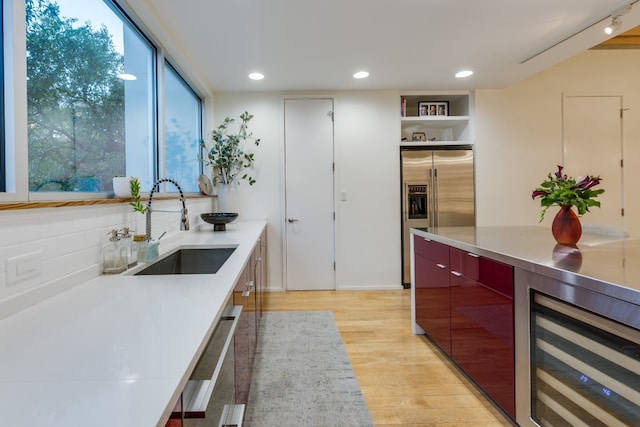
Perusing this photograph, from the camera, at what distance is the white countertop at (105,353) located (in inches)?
18.8

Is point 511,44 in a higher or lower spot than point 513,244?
higher

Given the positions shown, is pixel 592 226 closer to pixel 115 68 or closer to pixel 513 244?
pixel 513 244

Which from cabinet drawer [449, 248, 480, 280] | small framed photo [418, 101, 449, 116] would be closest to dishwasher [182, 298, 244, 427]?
cabinet drawer [449, 248, 480, 280]

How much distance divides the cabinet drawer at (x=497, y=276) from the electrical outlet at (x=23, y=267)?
1955mm

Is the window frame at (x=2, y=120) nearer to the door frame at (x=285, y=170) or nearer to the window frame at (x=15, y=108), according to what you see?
the window frame at (x=15, y=108)

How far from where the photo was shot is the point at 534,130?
3.95 meters

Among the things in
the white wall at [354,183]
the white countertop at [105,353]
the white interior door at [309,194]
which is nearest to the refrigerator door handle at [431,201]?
the white wall at [354,183]

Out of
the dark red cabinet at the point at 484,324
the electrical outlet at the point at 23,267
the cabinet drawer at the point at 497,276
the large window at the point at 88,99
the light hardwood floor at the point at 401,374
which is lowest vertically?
the light hardwood floor at the point at 401,374

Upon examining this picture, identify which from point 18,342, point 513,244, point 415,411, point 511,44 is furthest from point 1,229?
point 511,44

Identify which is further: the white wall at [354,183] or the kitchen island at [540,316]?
the white wall at [354,183]

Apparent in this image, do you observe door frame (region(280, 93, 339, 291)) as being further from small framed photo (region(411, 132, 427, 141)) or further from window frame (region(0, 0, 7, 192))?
window frame (region(0, 0, 7, 192))

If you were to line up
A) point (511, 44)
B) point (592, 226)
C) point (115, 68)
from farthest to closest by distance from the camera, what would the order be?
point (511, 44)
point (592, 226)
point (115, 68)

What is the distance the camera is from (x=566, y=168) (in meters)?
3.99

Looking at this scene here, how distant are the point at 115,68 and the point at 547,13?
3.11m
